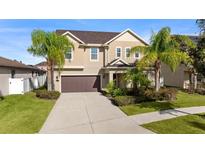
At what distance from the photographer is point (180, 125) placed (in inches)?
385

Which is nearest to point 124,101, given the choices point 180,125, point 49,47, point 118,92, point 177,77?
point 118,92

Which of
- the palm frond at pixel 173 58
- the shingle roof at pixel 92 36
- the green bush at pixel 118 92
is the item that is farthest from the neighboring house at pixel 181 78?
the shingle roof at pixel 92 36

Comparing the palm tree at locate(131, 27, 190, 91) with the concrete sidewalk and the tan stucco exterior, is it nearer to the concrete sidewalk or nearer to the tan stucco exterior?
the concrete sidewalk

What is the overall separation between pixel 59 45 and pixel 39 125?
36.7ft

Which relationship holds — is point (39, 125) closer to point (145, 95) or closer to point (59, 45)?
point (145, 95)

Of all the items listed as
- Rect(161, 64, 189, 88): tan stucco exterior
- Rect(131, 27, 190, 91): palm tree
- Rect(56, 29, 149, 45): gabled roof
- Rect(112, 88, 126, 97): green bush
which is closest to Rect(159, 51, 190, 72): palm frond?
Rect(131, 27, 190, 91): palm tree

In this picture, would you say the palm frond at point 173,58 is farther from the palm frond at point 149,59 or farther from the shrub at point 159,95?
the shrub at point 159,95

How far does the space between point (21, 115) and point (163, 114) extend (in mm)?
8302

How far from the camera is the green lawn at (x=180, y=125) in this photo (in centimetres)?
891

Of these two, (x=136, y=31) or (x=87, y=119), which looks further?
(x=136, y=31)

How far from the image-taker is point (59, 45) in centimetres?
1983

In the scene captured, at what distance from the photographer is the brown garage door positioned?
2422 cm

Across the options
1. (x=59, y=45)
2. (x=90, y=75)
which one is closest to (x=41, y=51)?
(x=59, y=45)

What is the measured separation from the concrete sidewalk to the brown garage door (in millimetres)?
12815
